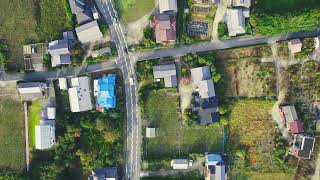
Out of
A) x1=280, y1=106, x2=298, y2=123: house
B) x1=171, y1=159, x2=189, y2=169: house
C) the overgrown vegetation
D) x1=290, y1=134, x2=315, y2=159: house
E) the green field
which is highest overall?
the green field

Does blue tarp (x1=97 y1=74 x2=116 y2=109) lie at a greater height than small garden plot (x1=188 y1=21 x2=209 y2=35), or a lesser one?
lesser

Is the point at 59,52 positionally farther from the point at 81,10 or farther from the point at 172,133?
the point at 172,133

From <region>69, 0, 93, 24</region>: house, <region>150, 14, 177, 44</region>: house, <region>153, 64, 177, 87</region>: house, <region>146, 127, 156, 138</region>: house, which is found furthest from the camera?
<region>146, 127, 156, 138</region>: house

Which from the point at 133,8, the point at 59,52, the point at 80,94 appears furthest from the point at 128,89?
the point at 133,8

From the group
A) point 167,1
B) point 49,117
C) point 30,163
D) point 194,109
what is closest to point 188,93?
point 194,109

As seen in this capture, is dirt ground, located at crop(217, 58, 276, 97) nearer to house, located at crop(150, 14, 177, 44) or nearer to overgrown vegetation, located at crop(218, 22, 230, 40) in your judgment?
overgrown vegetation, located at crop(218, 22, 230, 40)

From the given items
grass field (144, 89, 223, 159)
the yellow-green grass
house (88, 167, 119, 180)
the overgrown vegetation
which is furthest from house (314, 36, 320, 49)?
the yellow-green grass
